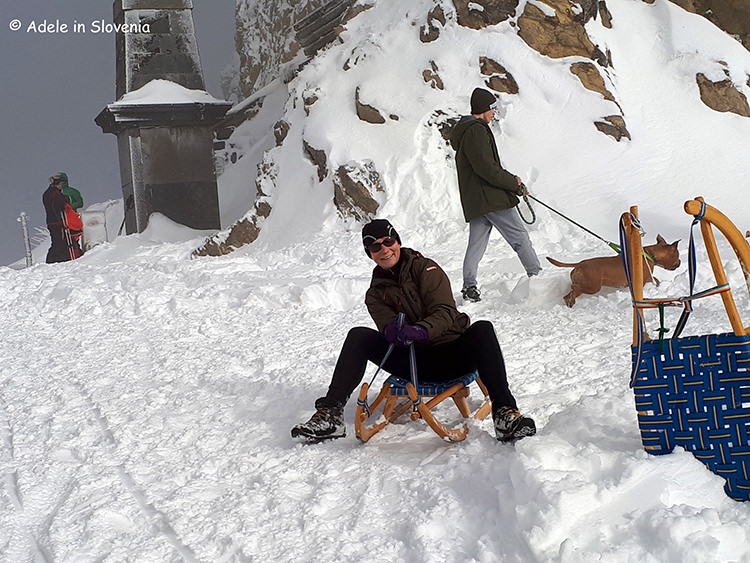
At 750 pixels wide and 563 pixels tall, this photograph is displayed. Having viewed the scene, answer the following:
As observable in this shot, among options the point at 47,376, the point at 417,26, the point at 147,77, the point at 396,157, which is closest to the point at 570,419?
the point at 47,376

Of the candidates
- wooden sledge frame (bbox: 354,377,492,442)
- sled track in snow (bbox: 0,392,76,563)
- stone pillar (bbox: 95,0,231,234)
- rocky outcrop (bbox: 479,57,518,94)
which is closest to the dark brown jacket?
wooden sledge frame (bbox: 354,377,492,442)

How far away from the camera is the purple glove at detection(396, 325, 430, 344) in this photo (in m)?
3.37

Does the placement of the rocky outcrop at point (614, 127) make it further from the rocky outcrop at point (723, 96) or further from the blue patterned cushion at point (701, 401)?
the blue patterned cushion at point (701, 401)

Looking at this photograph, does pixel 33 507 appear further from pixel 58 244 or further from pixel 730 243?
pixel 58 244

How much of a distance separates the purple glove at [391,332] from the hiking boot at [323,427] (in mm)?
506

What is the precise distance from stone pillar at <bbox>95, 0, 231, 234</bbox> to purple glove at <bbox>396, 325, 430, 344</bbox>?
10530 millimetres

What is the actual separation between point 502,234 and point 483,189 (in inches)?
15.5

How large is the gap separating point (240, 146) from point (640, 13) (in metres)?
8.68

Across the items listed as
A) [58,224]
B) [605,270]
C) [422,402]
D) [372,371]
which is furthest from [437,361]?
[58,224]

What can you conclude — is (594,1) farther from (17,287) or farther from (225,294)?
(17,287)

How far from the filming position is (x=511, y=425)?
10.4 feet

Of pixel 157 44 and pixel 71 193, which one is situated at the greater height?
pixel 157 44

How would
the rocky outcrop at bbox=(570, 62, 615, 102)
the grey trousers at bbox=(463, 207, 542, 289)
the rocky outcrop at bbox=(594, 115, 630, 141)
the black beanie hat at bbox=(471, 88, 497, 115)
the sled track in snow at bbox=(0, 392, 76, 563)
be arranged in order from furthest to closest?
the rocky outcrop at bbox=(570, 62, 615, 102) < the rocky outcrop at bbox=(594, 115, 630, 141) < the grey trousers at bbox=(463, 207, 542, 289) < the black beanie hat at bbox=(471, 88, 497, 115) < the sled track in snow at bbox=(0, 392, 76, 563)

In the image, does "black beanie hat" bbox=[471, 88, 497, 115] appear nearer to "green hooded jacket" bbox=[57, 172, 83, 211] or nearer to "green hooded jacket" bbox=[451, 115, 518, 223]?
"green hooded jacket" bbox=[451, 115, 518, 223]
